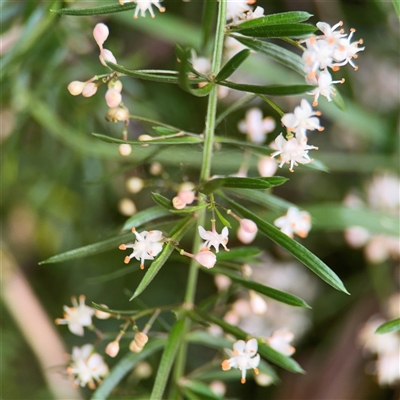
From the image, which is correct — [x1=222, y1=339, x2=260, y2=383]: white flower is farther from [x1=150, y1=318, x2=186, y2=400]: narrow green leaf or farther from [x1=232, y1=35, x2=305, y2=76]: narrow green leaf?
[x1=232, y1=35, x2=305, y2=76]: narrow green leaf

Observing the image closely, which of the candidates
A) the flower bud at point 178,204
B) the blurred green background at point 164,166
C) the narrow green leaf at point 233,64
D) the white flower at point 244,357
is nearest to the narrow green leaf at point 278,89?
the narrow green leaf at point 233,64

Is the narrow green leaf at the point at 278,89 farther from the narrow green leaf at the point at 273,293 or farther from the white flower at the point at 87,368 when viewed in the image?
the white flower at the point at 87,368

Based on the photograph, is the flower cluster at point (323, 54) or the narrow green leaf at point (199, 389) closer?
the flower cluster at point (323, 54)

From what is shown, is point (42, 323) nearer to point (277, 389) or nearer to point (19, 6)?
point (277, 389)

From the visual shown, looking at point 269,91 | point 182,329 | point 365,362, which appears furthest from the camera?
point 365,362

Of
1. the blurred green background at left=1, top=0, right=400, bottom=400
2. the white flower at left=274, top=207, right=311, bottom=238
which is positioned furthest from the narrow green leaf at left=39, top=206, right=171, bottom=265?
the blurred green background at left=1, top=0, right=400, bottom=400

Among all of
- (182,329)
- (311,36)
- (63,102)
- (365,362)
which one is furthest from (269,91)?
(365,362)

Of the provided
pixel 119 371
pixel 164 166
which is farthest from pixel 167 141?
pixel 164 166
